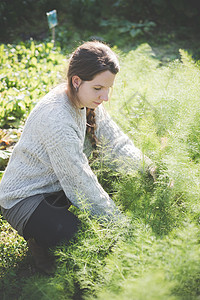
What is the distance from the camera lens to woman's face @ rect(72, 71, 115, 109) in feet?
5.74

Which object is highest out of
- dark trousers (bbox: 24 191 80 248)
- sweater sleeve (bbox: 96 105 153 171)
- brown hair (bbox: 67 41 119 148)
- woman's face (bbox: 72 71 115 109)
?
brown hair (bbox: 67 41 119 148)

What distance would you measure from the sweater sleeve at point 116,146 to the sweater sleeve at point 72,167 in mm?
365

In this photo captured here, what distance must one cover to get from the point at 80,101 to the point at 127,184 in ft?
1.79

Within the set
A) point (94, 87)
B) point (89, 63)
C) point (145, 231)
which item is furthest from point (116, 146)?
point (145, 231)

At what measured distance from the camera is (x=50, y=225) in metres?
1.76

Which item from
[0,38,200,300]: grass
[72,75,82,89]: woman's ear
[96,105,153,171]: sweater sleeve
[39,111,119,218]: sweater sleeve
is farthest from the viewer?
[96,105,153,171]: sweater sleeve

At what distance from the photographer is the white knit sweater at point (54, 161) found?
1.67 metres

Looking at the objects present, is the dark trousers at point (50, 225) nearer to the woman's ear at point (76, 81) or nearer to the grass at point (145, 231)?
the grass at point (145, 231)

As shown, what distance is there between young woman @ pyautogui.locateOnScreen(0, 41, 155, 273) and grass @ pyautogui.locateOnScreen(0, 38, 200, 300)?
0.11 metres

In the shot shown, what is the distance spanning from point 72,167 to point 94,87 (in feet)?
1.45

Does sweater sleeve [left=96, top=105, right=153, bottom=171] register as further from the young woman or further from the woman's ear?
the woman's ear

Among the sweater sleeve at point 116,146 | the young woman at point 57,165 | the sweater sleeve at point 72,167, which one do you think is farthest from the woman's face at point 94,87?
the sweater sleeve at point 116,146

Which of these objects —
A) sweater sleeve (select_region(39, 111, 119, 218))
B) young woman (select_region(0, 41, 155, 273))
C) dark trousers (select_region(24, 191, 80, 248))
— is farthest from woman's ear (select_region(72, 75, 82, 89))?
dark trousers (select_region(24, 191, 80, 248))

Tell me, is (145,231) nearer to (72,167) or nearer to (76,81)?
(72,167)
